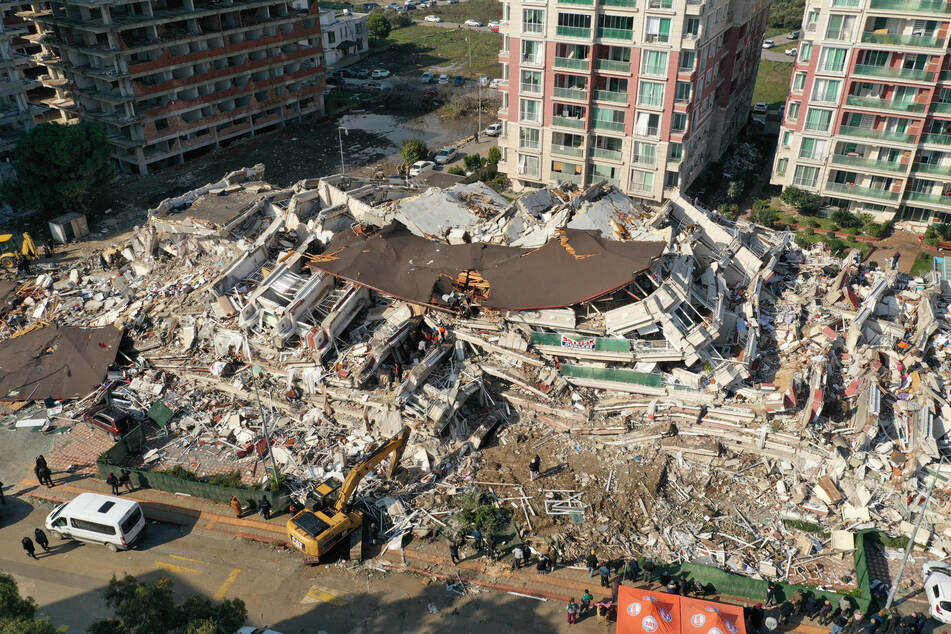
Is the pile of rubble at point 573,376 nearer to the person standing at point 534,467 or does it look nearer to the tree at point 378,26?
the person standing at point 534,467

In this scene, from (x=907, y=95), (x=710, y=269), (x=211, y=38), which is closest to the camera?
(x=710, y=269)

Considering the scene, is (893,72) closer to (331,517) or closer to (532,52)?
(532,52)

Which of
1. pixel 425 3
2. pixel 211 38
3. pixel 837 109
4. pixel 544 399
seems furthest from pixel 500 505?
pixel 425 3

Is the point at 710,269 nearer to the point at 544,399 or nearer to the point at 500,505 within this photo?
the point at 544,399

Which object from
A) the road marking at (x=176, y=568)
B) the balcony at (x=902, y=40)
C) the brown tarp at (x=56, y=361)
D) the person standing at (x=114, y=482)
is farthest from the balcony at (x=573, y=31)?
the road marking at (x=176, y=568)

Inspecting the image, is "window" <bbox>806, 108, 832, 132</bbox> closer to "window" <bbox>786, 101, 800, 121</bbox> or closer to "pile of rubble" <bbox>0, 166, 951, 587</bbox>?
"window" <bbox>786, 101, 800, 121</bbox>

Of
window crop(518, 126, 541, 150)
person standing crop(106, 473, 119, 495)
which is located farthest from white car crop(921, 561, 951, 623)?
window crop(518, 126, 541, 150)
